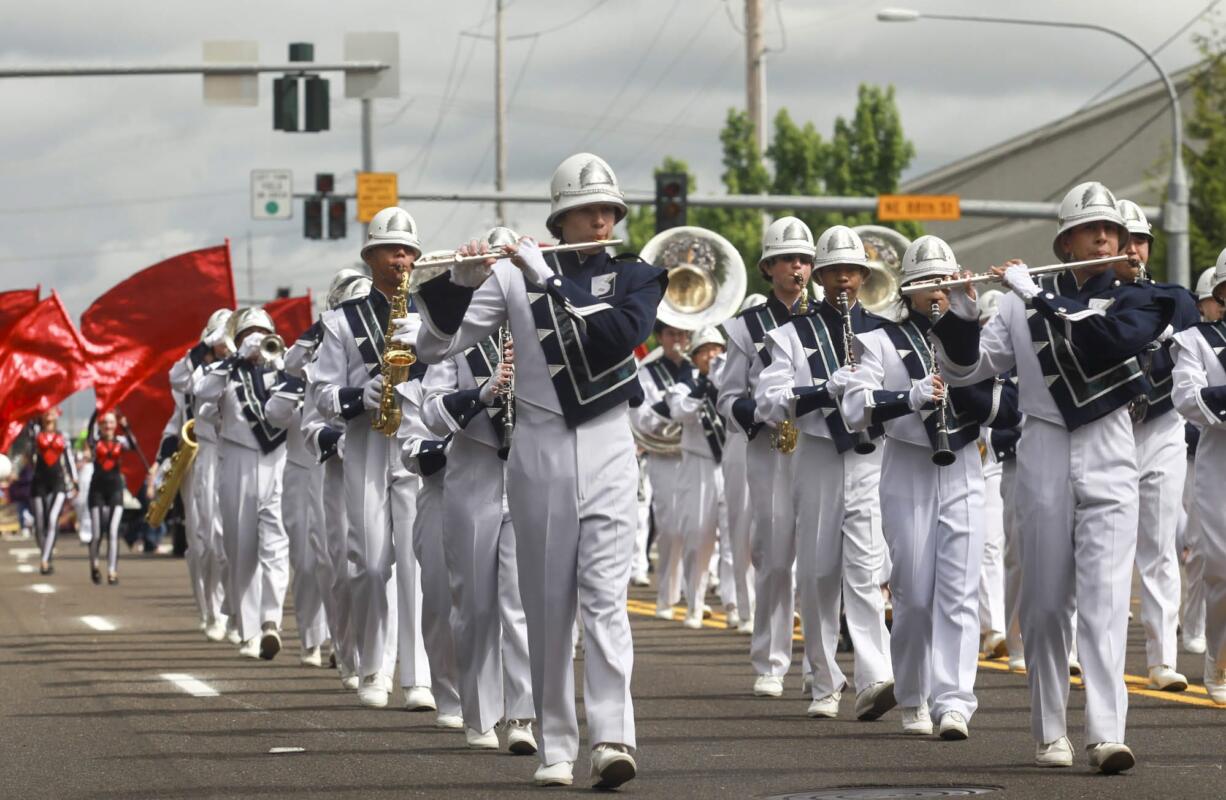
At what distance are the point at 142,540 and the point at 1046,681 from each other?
103 ft

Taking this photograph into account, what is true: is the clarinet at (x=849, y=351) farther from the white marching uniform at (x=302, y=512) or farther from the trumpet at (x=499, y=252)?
the white marching uniform at (x=302, y=512)

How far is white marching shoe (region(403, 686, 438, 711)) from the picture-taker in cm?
1192

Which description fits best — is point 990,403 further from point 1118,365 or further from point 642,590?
point 642,590

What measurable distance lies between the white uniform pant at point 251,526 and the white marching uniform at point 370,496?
4.01 m

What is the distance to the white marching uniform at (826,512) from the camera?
11.6 meters

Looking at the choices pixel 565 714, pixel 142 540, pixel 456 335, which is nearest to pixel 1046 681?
pixel 565 714

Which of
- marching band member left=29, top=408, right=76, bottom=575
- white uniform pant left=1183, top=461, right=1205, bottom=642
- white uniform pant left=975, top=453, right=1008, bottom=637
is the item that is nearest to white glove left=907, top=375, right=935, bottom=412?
white uniform pant left=1183, top=461, right=1205, bottom=642

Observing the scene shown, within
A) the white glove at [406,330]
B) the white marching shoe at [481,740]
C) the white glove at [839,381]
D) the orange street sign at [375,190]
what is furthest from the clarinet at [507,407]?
the orange street sign at [375,190]

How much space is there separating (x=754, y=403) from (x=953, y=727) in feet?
9.21

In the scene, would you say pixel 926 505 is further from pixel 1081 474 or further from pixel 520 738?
pixel 520 738

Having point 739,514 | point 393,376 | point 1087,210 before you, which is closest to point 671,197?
point 739,514

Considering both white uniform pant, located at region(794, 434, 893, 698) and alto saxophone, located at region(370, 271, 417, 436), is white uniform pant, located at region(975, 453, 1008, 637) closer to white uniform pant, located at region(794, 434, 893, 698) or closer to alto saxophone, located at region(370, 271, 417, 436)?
white uniform pant, located at region(794, 434, 893, 698)

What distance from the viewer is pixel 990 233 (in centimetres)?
6475

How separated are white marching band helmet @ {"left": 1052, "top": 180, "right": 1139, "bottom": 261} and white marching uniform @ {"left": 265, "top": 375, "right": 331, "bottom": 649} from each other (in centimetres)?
539
